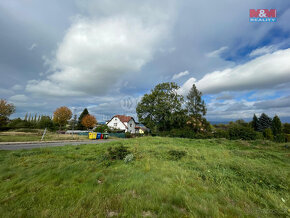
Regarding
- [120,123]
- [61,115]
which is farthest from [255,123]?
[61,115]

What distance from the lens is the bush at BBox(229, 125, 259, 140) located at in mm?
18312

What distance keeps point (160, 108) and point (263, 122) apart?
3589 centimetres

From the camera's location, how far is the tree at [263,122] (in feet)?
118

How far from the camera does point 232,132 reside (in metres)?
19.8

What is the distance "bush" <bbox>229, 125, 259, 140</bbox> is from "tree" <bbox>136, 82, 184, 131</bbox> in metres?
11.5

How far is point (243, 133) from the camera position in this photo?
1888cm

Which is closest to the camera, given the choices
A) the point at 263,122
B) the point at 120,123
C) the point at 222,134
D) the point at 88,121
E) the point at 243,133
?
the point at 243,133

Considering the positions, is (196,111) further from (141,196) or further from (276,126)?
(141,196)

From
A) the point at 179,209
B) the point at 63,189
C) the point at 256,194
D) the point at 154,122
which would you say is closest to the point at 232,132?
the point at 154,122

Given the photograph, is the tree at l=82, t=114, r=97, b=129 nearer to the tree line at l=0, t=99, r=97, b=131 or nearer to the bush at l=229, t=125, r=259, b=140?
the tree line at l=0, t=99, r=97, b=131

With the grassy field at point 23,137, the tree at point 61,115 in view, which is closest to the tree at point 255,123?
the grassy field at point 23,137

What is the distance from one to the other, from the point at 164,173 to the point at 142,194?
1696 mm

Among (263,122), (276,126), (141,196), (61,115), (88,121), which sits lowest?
(141,196)

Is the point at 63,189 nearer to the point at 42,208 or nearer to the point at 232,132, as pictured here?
the point at 42,208
